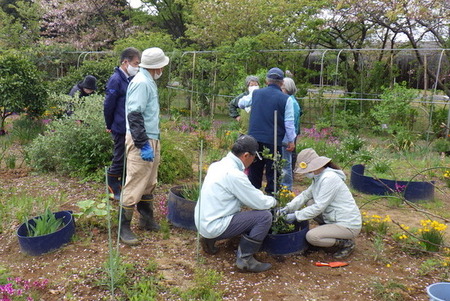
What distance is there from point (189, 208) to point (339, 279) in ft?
5.25

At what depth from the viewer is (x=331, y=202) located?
153 inches

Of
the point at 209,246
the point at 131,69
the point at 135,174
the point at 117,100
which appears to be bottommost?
the point at 209,246

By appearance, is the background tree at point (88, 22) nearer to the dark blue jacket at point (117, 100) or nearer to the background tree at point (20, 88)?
the background tree at point (20, 88)

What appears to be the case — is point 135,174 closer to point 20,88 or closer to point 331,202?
point 331,202

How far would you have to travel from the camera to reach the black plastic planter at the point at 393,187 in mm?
5520

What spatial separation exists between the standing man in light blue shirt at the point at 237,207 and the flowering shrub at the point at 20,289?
4.19 ft

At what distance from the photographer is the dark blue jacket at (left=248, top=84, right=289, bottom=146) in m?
4.65

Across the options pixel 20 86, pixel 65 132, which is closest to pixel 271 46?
pixel 20 86

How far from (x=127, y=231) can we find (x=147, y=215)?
35 centimetres

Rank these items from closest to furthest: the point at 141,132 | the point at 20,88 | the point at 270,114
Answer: the point at 141,132
the point at 270,114
the point at 20,88

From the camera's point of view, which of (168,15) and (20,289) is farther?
(168,15)

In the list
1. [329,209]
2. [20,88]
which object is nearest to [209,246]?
[329,209]

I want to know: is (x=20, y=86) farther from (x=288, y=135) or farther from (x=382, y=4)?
(x=382, y=4)

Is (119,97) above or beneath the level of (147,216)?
above
